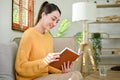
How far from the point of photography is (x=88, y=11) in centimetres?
394

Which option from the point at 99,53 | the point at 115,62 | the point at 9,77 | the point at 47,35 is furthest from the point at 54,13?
the point at 115,62

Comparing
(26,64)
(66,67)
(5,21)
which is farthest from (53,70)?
(5,21)

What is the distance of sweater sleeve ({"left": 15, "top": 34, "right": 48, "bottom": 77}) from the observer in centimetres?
160

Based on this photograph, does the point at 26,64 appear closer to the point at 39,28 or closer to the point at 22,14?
the point at 39,28

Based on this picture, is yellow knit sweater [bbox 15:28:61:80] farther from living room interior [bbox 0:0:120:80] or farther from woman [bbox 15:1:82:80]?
living room interior [bbox 0:0:120:80]

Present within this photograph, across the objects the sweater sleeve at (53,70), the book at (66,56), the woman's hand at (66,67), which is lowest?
the sweater sleeve at (53,70)

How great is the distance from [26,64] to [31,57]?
0.12m

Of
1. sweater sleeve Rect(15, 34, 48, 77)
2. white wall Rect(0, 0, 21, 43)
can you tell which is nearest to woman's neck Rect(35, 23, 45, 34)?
sweater sleeve Rect(15, 34, 48, 77)

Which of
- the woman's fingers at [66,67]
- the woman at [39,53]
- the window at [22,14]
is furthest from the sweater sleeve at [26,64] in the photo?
the window at [22,14]

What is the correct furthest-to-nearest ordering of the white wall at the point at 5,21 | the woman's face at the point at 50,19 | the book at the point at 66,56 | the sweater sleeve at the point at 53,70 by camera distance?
the white wall at the point at 5,21, the sweater sleeve at the point at 53,70, the woman's face at the point at 50,19, the book at the point at 66,56

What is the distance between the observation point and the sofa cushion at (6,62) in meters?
1.61

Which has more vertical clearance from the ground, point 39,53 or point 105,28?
point 105,28

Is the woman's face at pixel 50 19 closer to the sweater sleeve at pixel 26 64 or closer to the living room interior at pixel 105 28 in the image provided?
the sweater sleeve at pixel 26 64

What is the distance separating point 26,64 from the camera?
1.60 metres
